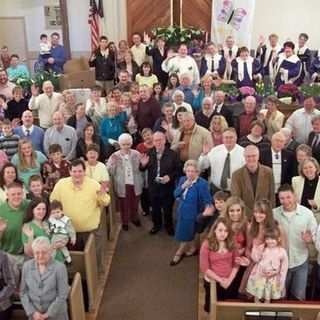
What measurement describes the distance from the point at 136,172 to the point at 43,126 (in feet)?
6.91

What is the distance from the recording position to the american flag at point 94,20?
1087 centimetres

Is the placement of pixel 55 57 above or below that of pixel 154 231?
above

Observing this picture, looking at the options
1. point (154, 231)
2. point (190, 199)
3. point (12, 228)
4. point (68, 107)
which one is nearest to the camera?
point (12, 228)

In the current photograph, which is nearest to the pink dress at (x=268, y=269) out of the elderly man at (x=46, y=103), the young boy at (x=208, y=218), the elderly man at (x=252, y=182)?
the young boy at (x=208, y=218)

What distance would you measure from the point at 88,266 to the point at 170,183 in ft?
5.09

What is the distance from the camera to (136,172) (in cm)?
564

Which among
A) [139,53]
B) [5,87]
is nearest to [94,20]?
[139,53]

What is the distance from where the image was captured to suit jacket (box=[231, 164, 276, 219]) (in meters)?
4.66

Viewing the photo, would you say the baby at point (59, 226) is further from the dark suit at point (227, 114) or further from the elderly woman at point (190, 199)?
the dark suit at point (227, 114)

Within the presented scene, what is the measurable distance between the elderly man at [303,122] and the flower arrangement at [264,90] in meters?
1.44

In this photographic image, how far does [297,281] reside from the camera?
13.9 feet

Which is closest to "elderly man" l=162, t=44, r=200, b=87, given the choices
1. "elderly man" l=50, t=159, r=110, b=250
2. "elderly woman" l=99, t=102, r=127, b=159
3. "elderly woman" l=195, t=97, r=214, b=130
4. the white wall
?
"elderly woman" l=195, t=97, r=214, b=130

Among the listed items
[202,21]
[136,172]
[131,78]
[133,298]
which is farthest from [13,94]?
[202,21]

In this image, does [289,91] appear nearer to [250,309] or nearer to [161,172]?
[161,172]
